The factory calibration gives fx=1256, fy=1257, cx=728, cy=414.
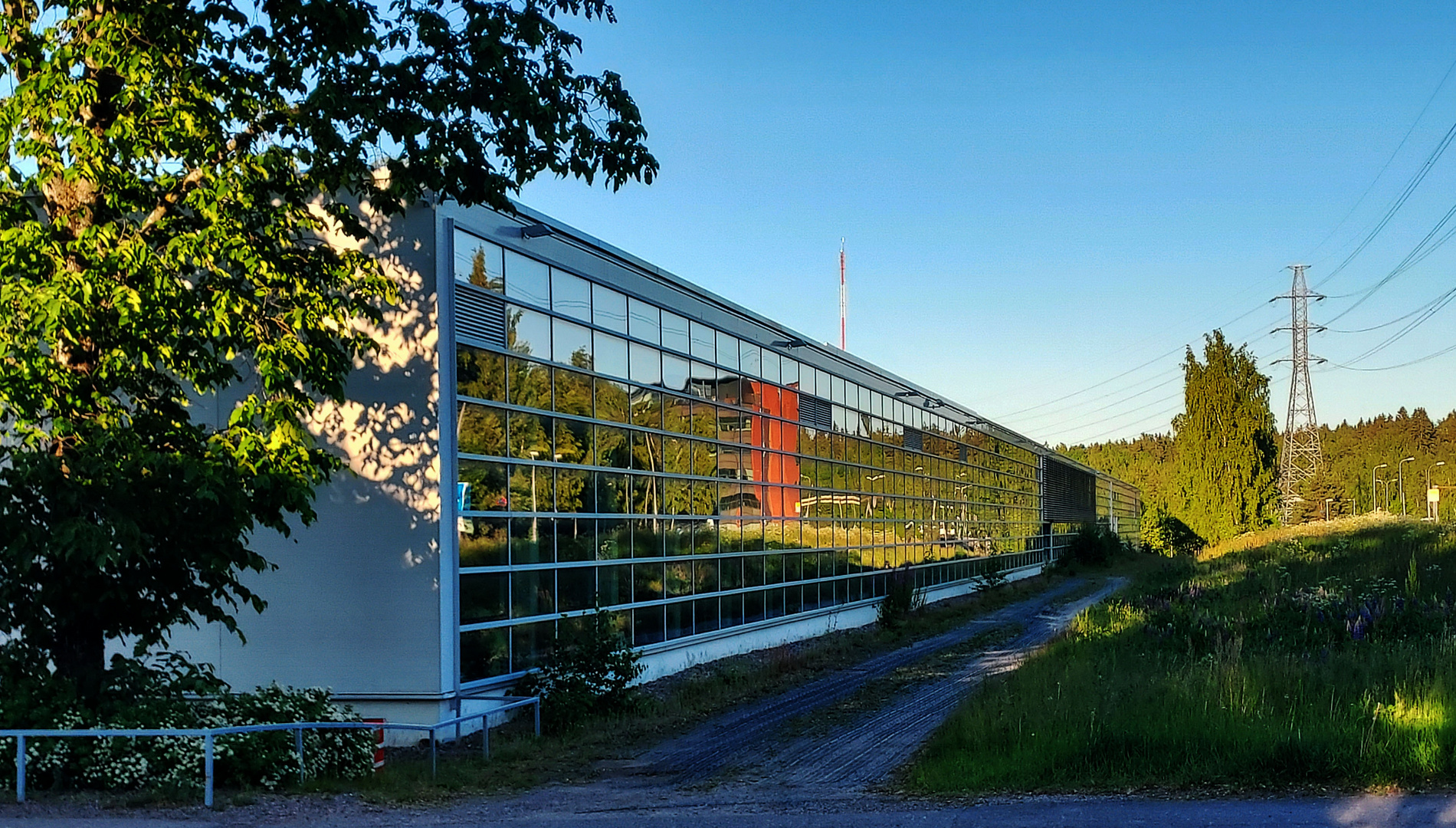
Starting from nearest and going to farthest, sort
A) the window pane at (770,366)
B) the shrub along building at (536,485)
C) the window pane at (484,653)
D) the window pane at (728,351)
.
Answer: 1. the shrub along building at (536,485)
2. the window pane at (484,653)
3. the window pane at (728,351)
4. the window pane at (770,366)

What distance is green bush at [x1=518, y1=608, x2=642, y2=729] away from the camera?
15.7m

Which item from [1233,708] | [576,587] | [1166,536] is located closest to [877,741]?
[1233,708]

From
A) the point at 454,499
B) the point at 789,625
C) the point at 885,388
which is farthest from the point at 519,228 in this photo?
the point at 885,388

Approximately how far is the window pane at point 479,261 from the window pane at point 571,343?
1.52 metres

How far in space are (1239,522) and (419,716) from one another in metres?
51.8

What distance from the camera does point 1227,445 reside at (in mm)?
59156

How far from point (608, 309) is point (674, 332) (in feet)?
9.25

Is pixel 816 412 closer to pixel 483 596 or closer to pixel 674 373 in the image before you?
pixel 674 373

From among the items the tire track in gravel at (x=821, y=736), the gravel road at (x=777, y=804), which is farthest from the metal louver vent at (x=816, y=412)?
the gravel road at (x=777, y=804)

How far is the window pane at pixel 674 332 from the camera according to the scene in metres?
21.9

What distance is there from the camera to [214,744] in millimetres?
11094

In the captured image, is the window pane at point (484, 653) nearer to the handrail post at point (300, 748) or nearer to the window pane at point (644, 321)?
the handrail post at point (300, 748)

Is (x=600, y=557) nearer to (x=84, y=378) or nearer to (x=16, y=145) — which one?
(x=84, y=378)

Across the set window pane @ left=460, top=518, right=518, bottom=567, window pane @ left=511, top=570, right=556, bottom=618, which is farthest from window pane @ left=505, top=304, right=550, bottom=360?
window pane @ left=511, top=570, right=556, bottom=618
